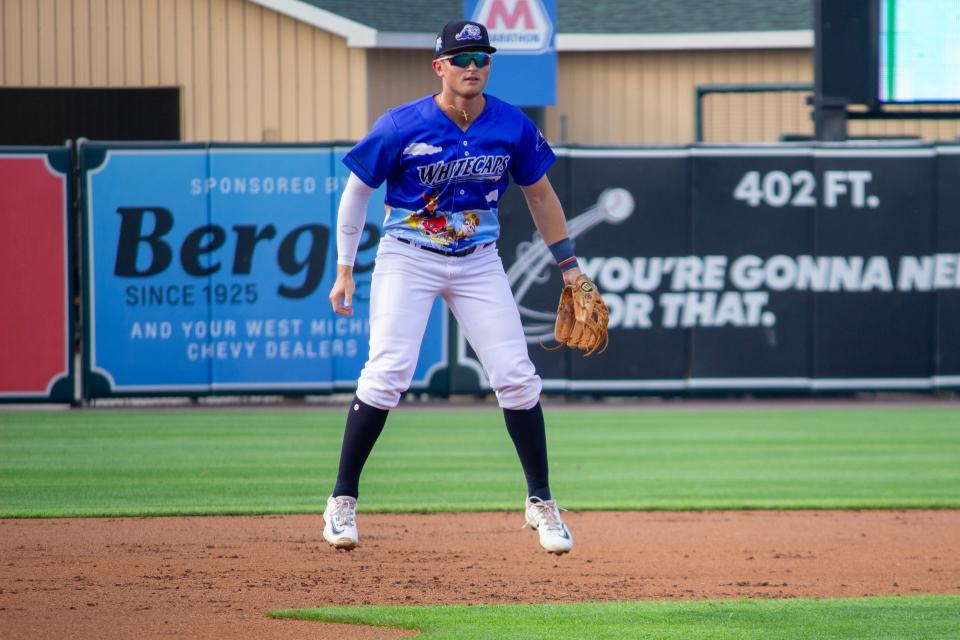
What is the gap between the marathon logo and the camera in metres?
5.32

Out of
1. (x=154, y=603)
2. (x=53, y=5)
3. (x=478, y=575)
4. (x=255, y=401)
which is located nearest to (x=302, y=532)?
(x=478, y=575)

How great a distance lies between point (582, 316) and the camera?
18.8 feet

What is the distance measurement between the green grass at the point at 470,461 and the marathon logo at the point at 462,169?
284 centimetres

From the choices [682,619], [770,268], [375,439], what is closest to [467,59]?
[375,439]

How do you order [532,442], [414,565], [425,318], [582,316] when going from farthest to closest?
[414,565] → [582,316] → [532,442] → [425,318]

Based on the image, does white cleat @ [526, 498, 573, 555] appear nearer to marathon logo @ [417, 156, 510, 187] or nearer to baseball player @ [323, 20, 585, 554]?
baseball player @ [323, 20, 585, 554]

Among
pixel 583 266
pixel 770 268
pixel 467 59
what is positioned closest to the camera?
pixel 467 59

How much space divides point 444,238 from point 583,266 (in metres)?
7.81

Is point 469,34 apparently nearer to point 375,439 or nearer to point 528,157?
point 528,157

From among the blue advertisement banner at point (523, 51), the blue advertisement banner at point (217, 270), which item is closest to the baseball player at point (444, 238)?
the blue advertisement banner at point (217, 270)

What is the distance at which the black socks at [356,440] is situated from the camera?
549cm

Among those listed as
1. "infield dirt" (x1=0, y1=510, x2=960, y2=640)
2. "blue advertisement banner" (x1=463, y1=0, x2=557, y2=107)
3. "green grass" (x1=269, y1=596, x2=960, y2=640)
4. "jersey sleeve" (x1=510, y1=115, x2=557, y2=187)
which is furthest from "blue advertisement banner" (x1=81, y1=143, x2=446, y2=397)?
"green grass" (x1=269, y1=596, x2=960, y2=640)

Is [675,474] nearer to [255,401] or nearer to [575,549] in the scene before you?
[575,549]

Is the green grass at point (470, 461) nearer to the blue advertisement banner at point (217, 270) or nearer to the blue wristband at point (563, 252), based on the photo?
the blue advertisement banner at point (217, 270)
